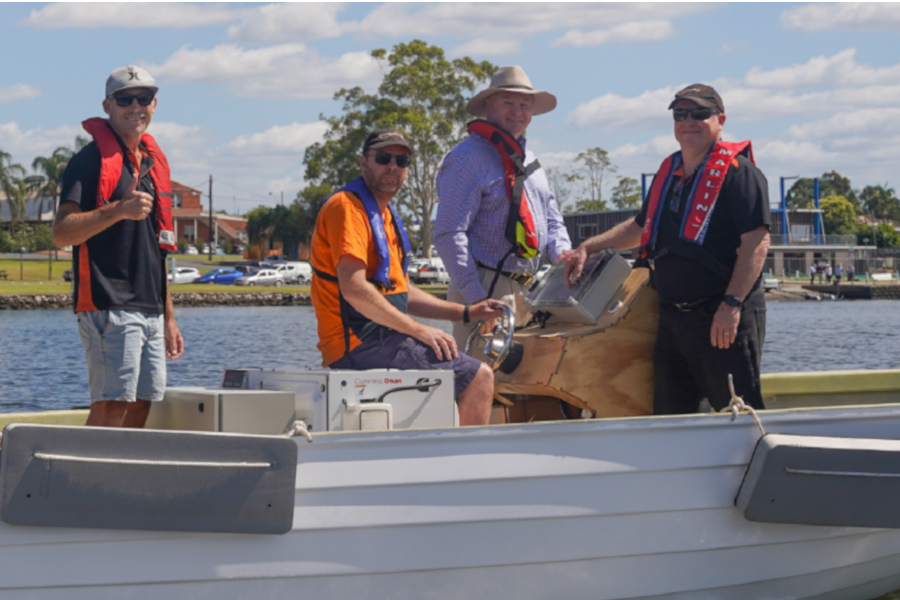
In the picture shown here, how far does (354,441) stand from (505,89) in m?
2.07

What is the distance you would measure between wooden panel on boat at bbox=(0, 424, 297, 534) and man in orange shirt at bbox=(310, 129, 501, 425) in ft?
2.25

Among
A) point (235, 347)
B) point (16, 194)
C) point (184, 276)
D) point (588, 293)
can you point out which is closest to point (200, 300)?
point (184, 276)

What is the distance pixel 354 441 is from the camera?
10.2 feet

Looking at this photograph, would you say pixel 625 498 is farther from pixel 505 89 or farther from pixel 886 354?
pixel 886 354

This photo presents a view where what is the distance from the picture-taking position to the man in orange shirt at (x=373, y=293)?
351cm

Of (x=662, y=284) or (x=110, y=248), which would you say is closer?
(x=110, y=248)

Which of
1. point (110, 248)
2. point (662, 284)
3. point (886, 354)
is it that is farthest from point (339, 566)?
point (886, 354)

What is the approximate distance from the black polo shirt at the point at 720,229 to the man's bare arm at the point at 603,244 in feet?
1.39

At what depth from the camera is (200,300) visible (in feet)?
158

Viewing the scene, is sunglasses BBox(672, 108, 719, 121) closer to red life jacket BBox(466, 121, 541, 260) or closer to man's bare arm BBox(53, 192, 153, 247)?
red life jacket BBox(466, 121, 541, 260)

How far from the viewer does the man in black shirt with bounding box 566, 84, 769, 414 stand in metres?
3.96

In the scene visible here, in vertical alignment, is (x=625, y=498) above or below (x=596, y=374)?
below

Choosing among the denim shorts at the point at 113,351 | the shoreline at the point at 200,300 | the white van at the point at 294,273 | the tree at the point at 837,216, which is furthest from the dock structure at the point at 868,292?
the denim shorts at the point at 113,351

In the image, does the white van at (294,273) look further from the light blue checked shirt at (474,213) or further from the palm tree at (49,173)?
the light blue checked shirt at (474,213)
